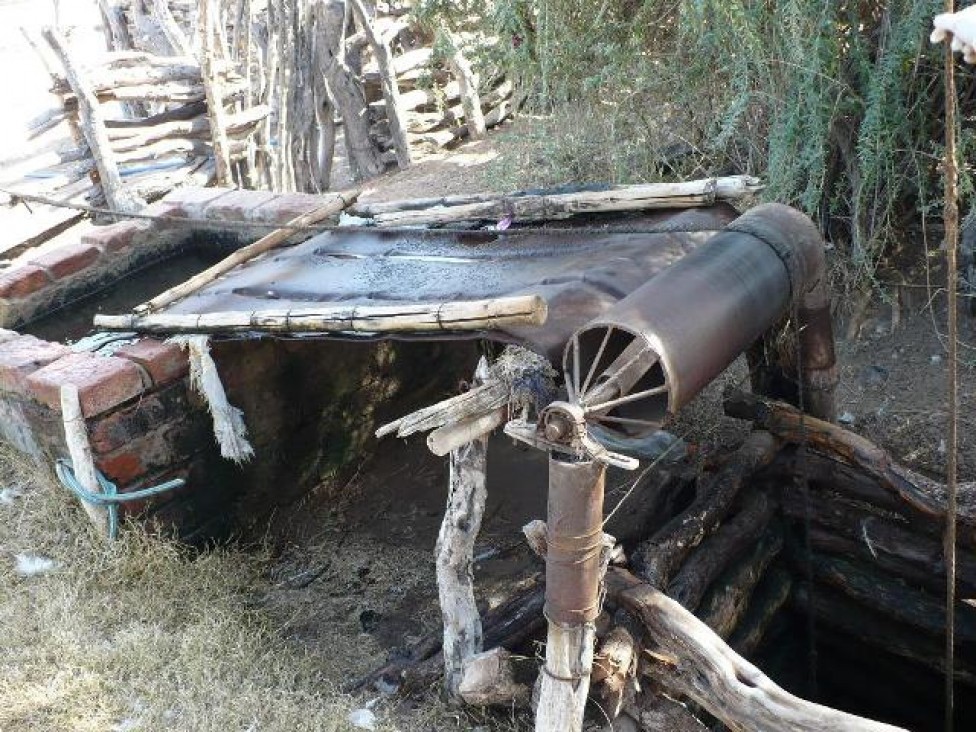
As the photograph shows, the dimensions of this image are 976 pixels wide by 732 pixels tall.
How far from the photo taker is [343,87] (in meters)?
9.55

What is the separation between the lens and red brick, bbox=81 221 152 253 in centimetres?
555

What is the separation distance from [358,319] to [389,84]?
6.66 meters

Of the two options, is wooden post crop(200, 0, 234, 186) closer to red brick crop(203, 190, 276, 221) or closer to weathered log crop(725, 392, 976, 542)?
red brick crop(203, 190, 276, 221)

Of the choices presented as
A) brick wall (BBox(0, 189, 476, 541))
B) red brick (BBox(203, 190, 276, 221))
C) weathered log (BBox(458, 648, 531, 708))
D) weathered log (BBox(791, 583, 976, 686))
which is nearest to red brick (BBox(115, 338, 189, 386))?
brick wall (BBox(0, 189, 476, 541))

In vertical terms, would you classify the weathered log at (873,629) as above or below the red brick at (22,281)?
below

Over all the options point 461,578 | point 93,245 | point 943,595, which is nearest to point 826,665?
point 943,595

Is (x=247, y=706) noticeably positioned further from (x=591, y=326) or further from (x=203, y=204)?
(x=203, y=204)

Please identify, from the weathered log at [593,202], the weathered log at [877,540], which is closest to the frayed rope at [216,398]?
the weathered log at [593,202]

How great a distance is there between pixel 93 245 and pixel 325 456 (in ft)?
5.69

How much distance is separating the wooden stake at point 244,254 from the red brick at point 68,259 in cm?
91

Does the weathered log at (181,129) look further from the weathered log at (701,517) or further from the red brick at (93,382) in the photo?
the weathered log at (701,517)

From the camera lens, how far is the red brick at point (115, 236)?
5.55 metres

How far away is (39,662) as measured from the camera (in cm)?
366

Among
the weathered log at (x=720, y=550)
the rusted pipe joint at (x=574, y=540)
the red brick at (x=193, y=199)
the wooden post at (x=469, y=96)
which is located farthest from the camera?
the wooden post at (x=469, y=96)
